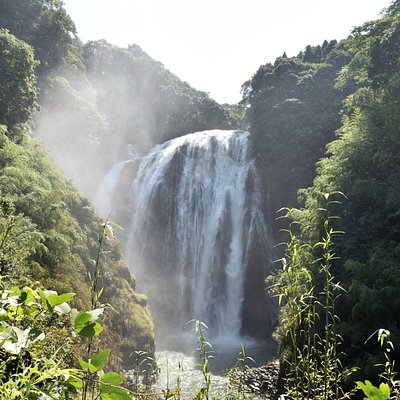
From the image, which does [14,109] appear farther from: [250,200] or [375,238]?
[375,238]

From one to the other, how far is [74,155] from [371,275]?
23.4 metres

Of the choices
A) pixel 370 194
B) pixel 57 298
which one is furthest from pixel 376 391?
pixel 370 194

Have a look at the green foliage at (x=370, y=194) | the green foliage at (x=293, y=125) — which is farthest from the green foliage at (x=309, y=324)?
the green foliage at (x=293, y=125)

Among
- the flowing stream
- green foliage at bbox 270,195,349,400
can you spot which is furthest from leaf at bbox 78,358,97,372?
the flowing stream

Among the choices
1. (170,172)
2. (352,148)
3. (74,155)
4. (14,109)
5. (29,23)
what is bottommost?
(352,148)

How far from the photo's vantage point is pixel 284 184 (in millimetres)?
21672

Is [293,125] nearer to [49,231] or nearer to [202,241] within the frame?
[202,241]

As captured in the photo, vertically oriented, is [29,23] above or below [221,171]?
above

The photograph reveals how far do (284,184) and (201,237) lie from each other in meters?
6.27

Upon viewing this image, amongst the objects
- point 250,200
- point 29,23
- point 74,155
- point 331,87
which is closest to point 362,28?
point 331,87

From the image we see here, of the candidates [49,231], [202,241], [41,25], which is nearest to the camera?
[49,231]

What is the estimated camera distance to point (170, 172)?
880 inches

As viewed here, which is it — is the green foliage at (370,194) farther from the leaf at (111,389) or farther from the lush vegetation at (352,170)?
the leaf at (111,389)

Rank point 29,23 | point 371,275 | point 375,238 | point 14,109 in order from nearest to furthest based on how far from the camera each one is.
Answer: point 371,275 → point 375,238 → point 14,109 → point 29,23
